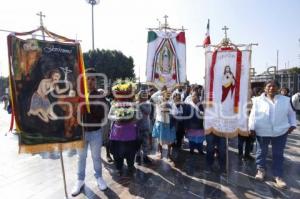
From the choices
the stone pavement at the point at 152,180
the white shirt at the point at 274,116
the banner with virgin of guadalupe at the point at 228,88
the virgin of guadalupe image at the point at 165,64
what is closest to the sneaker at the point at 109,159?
the stone pavement at the point at 152,180

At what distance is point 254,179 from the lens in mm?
5090

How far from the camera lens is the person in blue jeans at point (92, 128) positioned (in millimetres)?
4344

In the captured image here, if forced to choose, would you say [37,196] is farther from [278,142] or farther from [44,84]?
[278,142]

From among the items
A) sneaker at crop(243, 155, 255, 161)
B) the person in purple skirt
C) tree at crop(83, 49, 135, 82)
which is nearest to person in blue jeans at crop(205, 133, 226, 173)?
sneaker at crop(243, 155, 255, 161)

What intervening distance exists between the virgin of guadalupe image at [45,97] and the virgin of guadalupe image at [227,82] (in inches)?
107

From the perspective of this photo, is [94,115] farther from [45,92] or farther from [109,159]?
[109,159]

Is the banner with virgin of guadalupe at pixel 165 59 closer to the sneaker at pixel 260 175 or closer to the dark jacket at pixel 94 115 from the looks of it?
the dark jacket at pixel 94 115

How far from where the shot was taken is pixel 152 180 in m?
5.02

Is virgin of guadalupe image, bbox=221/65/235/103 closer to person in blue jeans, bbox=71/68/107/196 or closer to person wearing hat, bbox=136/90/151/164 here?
person wearing hat, bbox=136/90/151/164

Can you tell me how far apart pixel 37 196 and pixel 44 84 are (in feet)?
5.98

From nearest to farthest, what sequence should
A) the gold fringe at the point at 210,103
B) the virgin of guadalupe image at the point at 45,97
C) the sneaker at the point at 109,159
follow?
1. the virgin of guadalupe image at the point at 45,97
2. the gold fringe at the point at 210,103
3. the sneaker at the point at 109,159

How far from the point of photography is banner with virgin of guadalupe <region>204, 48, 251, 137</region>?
4.83 meters

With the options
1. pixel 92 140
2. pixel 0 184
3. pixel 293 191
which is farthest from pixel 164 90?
pixel 0 184

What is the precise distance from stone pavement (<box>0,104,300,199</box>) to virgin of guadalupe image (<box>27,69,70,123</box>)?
4.49 feet
